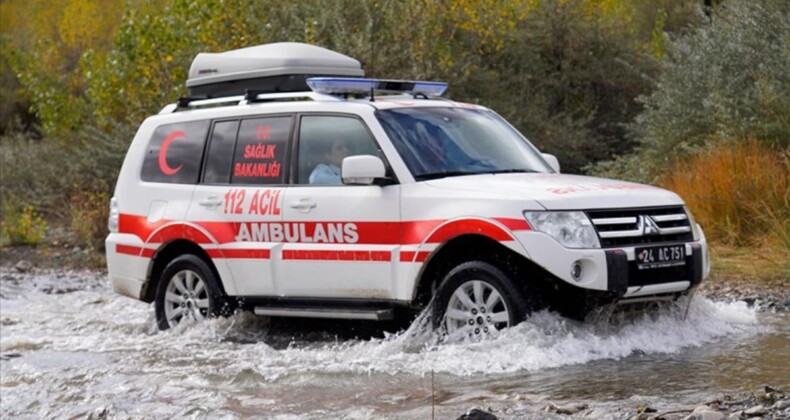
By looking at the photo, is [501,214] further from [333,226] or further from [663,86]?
[663,86]

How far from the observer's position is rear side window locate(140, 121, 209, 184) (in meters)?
10.6

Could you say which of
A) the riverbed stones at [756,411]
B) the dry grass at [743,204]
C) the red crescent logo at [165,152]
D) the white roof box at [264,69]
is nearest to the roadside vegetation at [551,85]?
the dry grass at [743,204]

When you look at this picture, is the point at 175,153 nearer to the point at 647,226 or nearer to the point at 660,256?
the point at 647,226

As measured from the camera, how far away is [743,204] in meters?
12.9

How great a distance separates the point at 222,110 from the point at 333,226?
1.78 meters

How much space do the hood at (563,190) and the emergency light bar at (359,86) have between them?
1.25m

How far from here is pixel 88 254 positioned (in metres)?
18.2

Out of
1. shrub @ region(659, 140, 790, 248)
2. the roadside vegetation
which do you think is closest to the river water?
shrub @ region(659, 140, 790, 248)

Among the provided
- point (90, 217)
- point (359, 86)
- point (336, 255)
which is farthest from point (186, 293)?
point (90, 217)

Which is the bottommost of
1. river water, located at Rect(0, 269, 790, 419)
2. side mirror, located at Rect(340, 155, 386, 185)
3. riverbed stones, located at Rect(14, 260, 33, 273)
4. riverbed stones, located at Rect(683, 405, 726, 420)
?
riverbed stones, located at Rect(14, 260, 33, 273)

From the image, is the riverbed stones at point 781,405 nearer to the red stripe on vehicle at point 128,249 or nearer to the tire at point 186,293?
the tire at point 186,293

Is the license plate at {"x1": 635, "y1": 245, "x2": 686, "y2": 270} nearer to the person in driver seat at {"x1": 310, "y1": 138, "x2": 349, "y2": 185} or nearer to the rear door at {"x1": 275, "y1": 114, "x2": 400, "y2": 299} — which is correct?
the rear door at {"x1": 275, "y1": 114, "x2": 400, "y2": 299}

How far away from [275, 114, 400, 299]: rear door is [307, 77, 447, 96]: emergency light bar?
24cm

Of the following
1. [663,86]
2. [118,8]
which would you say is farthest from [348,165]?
[118,8]
